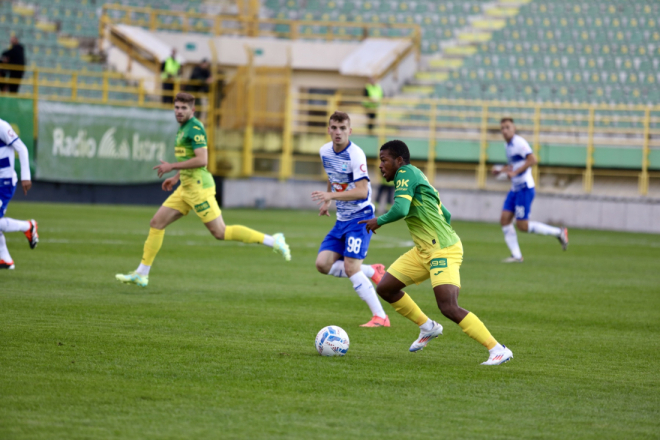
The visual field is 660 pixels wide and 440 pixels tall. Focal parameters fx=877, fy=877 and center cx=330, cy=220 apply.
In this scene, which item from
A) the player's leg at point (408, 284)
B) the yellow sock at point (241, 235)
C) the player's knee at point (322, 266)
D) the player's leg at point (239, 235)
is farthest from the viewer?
the yellow sock at point (241, 235)

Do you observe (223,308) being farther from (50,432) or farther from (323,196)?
(50,432)

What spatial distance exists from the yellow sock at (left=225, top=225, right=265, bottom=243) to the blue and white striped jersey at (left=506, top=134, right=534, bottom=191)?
5.20 metres

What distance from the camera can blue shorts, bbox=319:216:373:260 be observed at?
7.88 m

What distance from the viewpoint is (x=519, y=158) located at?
14.2 metres

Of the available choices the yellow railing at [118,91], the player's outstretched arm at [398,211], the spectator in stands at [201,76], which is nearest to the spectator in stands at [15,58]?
the yellow railing at [118,91]

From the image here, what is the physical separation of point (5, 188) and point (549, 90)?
19.7 m

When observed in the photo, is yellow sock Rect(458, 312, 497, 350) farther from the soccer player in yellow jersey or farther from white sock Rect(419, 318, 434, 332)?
the soccer player in yellow jersey

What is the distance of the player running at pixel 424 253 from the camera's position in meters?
6.08

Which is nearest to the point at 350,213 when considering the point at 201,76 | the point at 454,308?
the point at 454,308

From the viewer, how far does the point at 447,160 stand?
25625 mm

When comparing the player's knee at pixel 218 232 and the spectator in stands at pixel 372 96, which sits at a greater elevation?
the spectator in stands at pixel 372 96

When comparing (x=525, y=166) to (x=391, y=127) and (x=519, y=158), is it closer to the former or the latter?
(x=519, y=158)

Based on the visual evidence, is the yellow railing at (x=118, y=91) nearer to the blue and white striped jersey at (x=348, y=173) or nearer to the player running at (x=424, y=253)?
the blue and white striped jersey at (x=348, y=173)

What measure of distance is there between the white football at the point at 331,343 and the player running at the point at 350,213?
1.55 meters
